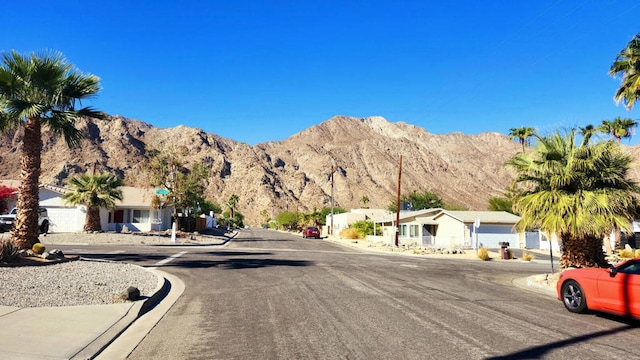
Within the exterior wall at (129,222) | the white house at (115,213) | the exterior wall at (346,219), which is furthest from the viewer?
the exterior wall at (346,219)

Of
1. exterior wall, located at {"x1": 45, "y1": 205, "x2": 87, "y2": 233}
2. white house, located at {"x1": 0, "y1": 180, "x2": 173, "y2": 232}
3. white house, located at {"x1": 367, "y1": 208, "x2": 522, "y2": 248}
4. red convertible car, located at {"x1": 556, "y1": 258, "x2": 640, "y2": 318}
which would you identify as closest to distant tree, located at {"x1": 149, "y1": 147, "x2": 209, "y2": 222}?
white house, located at {"x1": 0, "y1": 180, "x2": 173, "y2": 232}

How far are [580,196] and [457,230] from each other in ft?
89.2

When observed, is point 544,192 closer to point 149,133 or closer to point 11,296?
point 11,296

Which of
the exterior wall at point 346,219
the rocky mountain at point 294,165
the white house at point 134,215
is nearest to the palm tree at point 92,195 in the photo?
the white house at point 134,215

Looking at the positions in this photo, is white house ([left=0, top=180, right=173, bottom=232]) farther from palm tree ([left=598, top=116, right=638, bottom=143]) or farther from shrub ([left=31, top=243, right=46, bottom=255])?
palm tree ([left=598, top=116, right=638, bottom=143])

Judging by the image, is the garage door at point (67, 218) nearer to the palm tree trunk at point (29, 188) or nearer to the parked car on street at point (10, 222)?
the parked car on street at point (10, 222)

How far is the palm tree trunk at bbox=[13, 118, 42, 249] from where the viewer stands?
1522 centimetres

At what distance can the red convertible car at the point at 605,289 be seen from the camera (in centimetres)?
776

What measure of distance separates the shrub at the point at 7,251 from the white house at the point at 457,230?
30.9 m

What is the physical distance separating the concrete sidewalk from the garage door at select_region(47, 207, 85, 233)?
1350 inches

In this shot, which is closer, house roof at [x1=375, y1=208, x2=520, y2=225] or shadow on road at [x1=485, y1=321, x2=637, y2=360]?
shadow on road at [x1=485, y1=321, x2=637, y2=360]

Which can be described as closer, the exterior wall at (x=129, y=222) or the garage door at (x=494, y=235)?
the garage door at (x=494, y=235)

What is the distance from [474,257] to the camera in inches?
1107

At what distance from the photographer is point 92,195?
33.5 m
